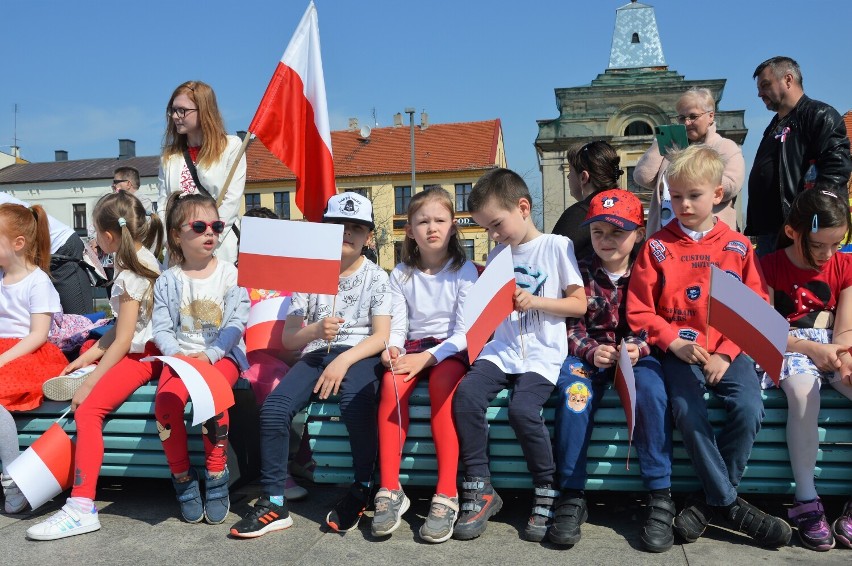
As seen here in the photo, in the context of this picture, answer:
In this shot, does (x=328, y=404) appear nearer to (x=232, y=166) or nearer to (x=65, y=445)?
(x=65, y=445)

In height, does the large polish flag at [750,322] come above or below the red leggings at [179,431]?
above

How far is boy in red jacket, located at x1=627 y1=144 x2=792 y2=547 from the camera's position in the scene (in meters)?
3.13

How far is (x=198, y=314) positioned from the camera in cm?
397

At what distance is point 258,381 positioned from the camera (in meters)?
4.09

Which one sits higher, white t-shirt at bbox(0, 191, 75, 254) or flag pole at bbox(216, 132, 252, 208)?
flag pole at bbox(216, 132, 252, 208)

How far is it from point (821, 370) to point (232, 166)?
3487 mm

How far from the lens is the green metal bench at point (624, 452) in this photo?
3240 millimetres

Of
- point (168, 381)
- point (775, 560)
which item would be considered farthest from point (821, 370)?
point (168, 381)

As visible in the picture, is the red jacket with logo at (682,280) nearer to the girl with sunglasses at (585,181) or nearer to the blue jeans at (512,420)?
the blue jeans at (512,420)

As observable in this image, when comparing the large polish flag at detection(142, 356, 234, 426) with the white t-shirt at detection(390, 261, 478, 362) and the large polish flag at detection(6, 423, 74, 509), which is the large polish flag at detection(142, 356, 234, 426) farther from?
the white t-shirt at detection(390, 261, 478, 362)

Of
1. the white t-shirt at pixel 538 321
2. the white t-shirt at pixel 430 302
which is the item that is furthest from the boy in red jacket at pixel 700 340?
the white t-shirt at pixel 430 302

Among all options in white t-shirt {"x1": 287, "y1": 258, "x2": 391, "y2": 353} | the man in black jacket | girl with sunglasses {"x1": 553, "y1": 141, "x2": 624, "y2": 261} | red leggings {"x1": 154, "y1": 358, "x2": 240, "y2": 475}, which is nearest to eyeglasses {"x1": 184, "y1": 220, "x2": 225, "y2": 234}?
white t-shirt {"x1": 287, "y1": 258, "x2": 391, "y2": 353}

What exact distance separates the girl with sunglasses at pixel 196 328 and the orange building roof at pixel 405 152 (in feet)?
155

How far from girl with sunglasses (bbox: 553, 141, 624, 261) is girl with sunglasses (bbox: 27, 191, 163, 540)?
231 centimetres
